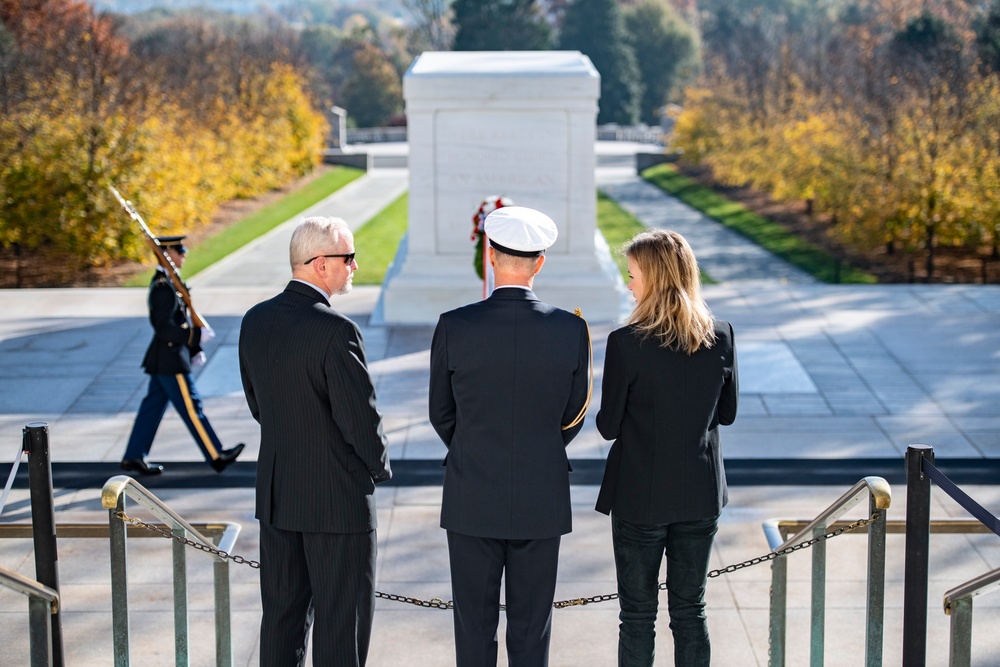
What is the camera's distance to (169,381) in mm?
7270

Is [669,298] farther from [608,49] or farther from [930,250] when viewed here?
[608,49]

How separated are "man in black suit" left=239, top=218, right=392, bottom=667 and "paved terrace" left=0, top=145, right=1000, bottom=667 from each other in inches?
41.9

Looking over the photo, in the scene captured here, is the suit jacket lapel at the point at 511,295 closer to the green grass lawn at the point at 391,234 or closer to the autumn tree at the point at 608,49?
the green grass lawn at the point at 391,234

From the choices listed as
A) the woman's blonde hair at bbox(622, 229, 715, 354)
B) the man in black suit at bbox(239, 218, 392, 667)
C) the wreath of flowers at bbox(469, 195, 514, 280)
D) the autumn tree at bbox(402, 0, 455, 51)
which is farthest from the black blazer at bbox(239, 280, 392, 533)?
the autumn tree at bbox(402, 0, 455, 51)

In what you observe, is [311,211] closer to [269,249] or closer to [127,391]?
[269,249]

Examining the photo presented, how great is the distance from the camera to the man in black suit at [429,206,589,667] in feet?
12.3

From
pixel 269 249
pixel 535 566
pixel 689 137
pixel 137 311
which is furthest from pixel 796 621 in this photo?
pixel 689 137

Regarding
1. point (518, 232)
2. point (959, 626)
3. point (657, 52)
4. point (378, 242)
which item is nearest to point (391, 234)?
point (378, 242)

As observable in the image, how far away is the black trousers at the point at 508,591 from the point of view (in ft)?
12.7

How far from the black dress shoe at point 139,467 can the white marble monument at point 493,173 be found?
4.23m

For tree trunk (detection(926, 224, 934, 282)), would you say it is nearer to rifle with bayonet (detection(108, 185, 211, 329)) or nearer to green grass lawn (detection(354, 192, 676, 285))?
green grass lawn (detection(354, 192, 676, 285))

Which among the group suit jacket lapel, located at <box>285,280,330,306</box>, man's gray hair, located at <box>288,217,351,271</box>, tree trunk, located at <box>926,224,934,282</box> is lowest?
tree trunk, located at <box>926,224,934,282</box>

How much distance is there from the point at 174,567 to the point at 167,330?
3.18m

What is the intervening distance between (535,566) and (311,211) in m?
19.5
